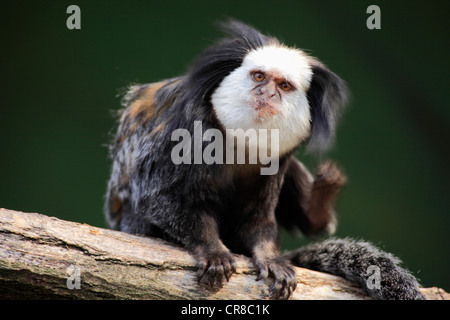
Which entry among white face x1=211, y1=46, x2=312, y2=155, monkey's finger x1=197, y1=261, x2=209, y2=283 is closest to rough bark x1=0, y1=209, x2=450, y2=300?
monkey's finger x1=197, y1=261, x2=209, y2=283

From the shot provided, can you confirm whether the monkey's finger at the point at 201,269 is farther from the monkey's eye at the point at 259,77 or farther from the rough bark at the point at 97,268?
the monkey's eye at the point at 259,77

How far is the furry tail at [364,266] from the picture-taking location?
2.70 m

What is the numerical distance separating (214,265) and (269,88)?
975 millimetres

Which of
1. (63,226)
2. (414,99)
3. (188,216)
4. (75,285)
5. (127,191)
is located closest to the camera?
(75,285)

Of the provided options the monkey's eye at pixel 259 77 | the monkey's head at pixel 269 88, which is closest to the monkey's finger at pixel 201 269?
the monkey's head at pixel 269 88

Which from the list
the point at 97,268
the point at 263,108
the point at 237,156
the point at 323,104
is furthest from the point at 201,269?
the point at 323,104

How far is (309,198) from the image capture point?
3502 millimetres

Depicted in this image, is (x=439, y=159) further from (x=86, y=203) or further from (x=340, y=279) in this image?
(x=86, y=203)

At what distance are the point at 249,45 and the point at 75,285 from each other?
5.25ft

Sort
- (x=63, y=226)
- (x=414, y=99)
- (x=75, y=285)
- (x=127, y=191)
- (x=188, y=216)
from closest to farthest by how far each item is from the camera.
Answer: (x=75, y=285) < (x=63, y=226) < (x=188, y=216) < (x=127, y=191) < (x=414, y=99)

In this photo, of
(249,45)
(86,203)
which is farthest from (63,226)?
(86,203)

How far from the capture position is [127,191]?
3.29 metres

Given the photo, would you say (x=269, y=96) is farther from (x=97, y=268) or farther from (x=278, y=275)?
(x=97, y=268)

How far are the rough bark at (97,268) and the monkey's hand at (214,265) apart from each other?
0.04m
